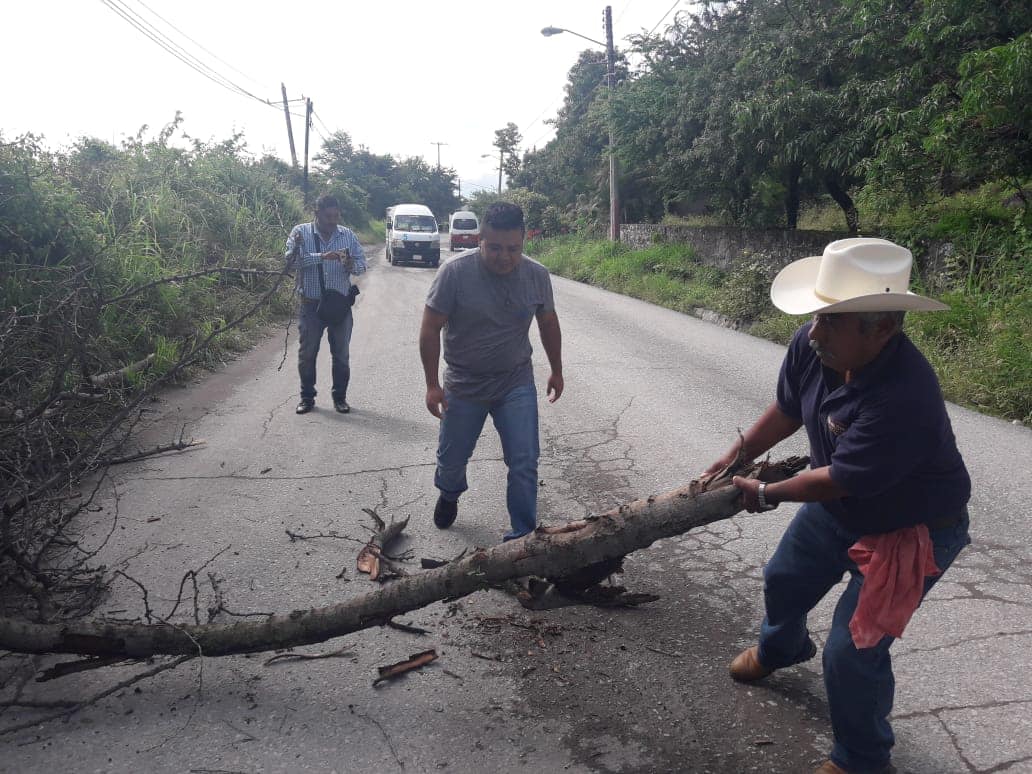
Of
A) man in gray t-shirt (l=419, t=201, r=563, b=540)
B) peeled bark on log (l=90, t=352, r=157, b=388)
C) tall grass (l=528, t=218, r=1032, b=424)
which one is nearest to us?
man in gray t-shirt (l=419, t=201, r=563, b=540)

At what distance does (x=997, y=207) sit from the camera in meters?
10.8

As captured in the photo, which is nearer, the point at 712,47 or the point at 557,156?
the point at 712,47

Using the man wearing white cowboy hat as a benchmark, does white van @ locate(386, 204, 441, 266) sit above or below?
above

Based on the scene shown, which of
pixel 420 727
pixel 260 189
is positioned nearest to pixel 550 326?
pixel 420 727

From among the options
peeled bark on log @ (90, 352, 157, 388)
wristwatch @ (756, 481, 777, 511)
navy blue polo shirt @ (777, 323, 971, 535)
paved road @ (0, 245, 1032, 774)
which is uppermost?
navy blue polo shirt @ (777, 323, 971, 535)

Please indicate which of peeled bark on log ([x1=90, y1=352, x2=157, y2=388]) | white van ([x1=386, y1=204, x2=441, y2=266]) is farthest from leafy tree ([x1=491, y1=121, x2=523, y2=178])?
peeled bark on log ([x1=90, y1=352, x2=157, y2=388])

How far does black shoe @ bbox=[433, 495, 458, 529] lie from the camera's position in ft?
14.1

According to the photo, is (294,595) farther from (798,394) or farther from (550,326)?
(798,394)

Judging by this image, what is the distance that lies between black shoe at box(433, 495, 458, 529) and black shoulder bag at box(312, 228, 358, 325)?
290 centimetres

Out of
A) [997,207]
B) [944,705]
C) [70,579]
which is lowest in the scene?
[944,705]

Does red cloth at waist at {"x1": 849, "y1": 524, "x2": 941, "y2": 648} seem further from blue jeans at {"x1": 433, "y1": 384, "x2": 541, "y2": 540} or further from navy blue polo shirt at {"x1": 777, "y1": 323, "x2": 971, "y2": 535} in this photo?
blue jeans at {"x1": 433, "y1": 384, "x2": 541, "y2": 540}

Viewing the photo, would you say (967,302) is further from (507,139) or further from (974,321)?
(507,139)

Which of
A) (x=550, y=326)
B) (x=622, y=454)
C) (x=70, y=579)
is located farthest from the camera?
(x=622, y=454)

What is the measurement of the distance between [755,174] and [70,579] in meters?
15.1
